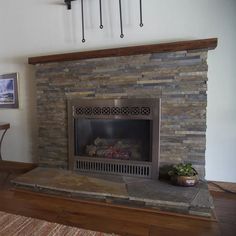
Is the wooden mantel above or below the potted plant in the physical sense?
above

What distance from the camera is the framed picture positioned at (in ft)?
9.58

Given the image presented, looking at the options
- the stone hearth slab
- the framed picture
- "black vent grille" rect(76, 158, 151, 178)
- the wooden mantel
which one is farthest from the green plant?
the framed picture

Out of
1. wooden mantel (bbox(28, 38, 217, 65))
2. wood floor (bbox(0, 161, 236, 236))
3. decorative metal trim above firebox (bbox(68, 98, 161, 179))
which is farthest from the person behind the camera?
decorative metal trim above firebox (bbox(68, 98, 161, 179))

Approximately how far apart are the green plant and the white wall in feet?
0.97

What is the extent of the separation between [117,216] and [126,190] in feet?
0.96

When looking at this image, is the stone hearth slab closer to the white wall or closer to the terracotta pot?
the terracotta pot

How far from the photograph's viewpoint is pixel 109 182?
2143 mm

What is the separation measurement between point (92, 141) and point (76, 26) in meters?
1.35

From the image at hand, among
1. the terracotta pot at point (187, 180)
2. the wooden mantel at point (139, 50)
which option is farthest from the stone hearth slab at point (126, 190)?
the wooden mantel at point (139, 50)

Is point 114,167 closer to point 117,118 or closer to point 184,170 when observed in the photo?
point 117,118

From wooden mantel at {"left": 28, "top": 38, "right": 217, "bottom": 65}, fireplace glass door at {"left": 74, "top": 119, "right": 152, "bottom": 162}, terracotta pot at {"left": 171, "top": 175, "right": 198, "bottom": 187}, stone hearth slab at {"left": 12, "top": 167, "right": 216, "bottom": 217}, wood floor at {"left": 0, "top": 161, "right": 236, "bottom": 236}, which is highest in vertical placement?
wooden mantel at {"left": 28, "top": 38, "right": 217, "bottom": 65}

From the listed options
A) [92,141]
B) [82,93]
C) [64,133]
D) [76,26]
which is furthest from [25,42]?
[92,141]

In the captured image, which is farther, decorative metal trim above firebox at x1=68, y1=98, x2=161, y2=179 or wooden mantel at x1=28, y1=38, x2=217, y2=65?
decorative metal trim above firebox at x1=68, y1=98, x2=161, y2=179

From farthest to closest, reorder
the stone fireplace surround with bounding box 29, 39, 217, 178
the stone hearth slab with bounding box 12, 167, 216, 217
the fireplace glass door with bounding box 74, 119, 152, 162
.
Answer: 1. the fireplace glass door with bounding box 74, 119, 152, 162
2. the stone fireplace surround with bounding box 29, 39, 217, 178
3. the stone hearth slab with bounding box 12, 167, 216, 217
